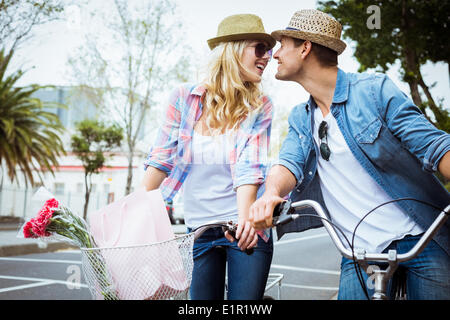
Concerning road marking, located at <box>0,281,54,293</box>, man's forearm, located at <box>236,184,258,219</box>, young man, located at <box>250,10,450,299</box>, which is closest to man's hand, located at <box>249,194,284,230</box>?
young man, located at <box>250,10,450,299</box>

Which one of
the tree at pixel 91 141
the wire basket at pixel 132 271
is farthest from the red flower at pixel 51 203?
the tree at pixel 91 141

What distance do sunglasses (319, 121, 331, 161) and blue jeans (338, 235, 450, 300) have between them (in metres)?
0.46

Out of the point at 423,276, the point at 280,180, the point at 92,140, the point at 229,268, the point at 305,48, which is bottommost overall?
the point at 229,268

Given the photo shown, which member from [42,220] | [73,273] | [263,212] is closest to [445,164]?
[263,212]

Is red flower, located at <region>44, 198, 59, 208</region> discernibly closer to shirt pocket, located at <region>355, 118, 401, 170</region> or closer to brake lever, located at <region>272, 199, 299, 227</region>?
brake lever, located at <region>272, 199, 299, 227</region>

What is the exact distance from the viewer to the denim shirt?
1.80 metres

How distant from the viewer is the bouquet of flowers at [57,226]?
1.61 meters

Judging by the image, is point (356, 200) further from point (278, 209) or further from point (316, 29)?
point (316, 29)

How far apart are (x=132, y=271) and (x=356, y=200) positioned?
103 cm

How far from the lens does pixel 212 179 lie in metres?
2.42

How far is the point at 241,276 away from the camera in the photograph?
2.36 meters

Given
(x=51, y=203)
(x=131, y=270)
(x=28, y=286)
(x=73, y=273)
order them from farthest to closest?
(x=28, y=286), (x=73, y=273), (x=51, y=203), (x=131, y=270)

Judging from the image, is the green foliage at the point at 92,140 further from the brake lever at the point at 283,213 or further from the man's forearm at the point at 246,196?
the brake lever at the point at 283,213
